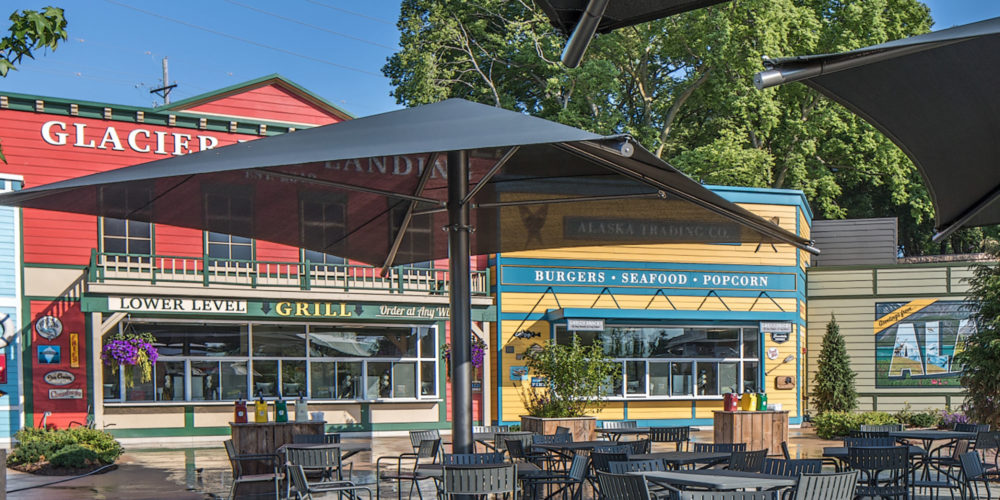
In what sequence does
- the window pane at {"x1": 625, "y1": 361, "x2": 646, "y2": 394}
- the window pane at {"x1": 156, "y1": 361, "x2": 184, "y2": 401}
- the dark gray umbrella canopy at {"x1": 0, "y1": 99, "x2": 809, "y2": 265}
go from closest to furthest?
the dark gray umbrella canopy at {"x1": 0, "y1": 99, "x2": 809, "y2": 265} < the window pane at {"x1": 156, "y1": 361, "x2": 184, "y2": 401} < the window pane at {"x1": 625, "y1": 361, "x2": 646, "y2": 394}

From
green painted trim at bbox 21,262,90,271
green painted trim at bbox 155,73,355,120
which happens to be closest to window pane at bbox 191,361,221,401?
green painted trim at bbox 21,262,90,271

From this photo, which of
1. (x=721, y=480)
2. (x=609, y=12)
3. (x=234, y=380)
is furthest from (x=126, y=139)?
(x=609, y=12)

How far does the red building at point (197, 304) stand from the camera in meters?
19.0

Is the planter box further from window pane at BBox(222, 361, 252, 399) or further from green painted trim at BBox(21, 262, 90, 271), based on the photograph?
green painted trim at BBox(21, 262, 90, 271)

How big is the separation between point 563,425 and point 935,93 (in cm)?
1270

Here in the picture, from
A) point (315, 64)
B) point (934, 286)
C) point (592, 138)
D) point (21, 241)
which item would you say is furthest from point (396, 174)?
point (315, 64)

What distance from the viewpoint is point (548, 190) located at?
316 inches

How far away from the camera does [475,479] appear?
7.44 m

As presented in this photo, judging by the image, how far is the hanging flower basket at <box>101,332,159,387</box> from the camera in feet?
60.2

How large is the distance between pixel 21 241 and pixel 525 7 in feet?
59.2

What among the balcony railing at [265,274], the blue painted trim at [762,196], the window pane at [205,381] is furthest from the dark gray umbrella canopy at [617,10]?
the blue painted trim at [762,196]

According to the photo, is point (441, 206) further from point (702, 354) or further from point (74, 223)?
point (702, 354)

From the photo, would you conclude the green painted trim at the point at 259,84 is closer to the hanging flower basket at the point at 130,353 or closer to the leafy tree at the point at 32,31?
the hanging flower basket at the point at 130,353

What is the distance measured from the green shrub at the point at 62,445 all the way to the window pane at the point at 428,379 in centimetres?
767
